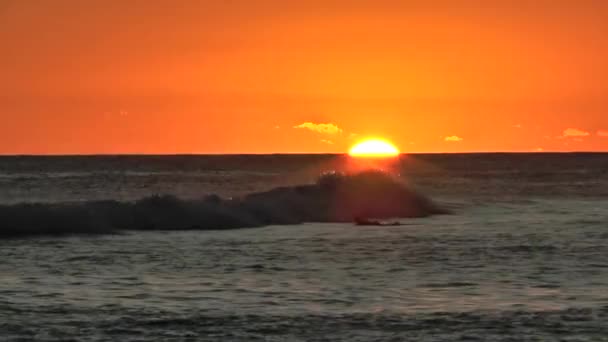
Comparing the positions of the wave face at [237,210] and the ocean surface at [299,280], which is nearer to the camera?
the ocean surface at [299,280]

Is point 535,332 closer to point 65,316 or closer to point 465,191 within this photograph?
point 65,316

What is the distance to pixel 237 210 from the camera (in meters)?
51.3

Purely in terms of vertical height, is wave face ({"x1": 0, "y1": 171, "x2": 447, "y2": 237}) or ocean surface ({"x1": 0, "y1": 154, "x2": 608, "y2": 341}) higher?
wave face ({"x1": 0, "y1": 171, "x2": 447, "y2": 237})

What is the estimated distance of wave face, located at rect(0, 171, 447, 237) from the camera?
4453 cm

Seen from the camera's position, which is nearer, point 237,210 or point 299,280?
point 299,280

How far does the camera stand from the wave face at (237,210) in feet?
146

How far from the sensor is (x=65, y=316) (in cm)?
2159

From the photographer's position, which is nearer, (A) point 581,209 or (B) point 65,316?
(B) point 65,316

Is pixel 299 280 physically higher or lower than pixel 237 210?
lower

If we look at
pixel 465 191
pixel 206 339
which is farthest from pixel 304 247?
pixel 465 191

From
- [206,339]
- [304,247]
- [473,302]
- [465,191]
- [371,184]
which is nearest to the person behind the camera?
[206,339]

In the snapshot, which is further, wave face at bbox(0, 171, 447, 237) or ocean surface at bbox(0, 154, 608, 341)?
wave face at bbox(0, 171, 447, 237)

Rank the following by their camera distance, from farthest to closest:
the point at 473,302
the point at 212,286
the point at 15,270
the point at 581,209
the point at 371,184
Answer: the point at 371,184 → the point at 581,209 → the point at 15,270 → the point at 212,286 → the point at 473,302

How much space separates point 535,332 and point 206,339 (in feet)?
18.7
